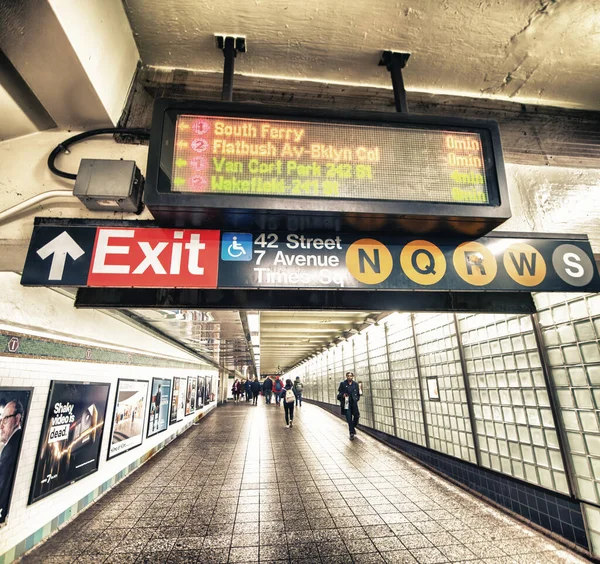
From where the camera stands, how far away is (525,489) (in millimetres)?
3504

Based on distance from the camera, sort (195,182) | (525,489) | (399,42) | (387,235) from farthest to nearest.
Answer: (525,489) → (399,42) → (387,235) → (195,182)

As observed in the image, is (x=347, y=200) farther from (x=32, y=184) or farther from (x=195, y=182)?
(x=32, y=184)

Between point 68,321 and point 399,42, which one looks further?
point 68,321

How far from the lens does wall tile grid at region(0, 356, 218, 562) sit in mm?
2422

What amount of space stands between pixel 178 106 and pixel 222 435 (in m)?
8.41

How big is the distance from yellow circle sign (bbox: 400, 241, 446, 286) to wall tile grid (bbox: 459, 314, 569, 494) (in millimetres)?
2739

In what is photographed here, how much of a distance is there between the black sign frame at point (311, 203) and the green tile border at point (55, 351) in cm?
189

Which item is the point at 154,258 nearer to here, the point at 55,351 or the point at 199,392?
the point at 55,351

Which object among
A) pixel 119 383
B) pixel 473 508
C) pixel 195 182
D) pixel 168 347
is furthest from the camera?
pixel 168 347

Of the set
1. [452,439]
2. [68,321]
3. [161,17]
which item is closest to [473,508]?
[452,439]

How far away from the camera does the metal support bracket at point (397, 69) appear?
202 cm

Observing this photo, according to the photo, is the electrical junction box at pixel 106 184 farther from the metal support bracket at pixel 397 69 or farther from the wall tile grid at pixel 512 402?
the wall tile grid at pixel 512 402

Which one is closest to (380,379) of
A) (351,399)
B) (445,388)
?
(351,399)

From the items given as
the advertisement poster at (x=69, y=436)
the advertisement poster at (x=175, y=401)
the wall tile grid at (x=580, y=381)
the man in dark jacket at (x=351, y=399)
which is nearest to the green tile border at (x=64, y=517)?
the advertisement poster at (x=69, y=436)
